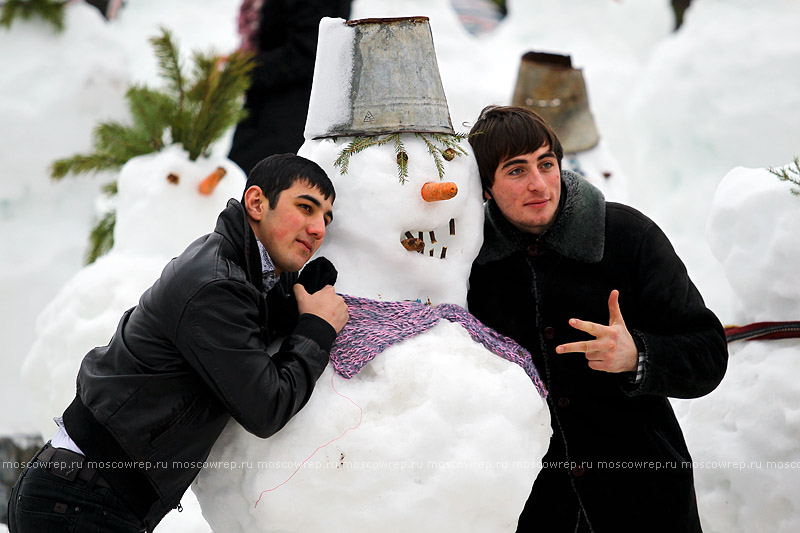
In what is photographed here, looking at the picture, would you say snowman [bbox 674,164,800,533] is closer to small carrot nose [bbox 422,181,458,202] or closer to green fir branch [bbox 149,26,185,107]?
small carrot nose [bbox 422,181,458,202]

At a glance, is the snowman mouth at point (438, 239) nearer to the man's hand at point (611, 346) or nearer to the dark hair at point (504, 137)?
the dark hair at point (504, 137)

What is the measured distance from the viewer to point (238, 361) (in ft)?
5.41

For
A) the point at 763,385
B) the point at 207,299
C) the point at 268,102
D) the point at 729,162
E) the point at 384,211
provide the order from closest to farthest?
the point at 207,299, the point at 384,211, the point at 763,385, the point at 268,102, the point at 729,162

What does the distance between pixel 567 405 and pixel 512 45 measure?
531 centimetres

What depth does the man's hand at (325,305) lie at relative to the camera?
72.1 inches

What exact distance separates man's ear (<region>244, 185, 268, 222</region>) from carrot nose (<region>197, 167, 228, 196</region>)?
1547 mm

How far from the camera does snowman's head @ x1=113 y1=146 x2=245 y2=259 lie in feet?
11.0

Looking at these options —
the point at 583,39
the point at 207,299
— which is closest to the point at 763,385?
the point at 207,299

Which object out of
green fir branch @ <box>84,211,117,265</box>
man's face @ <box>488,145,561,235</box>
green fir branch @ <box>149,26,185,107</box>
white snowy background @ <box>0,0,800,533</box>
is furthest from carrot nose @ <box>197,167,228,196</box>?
man's face @ <box>488,145,561,235</box>

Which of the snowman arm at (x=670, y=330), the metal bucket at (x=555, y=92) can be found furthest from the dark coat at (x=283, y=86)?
the snowman arm at (x=670, y=330)

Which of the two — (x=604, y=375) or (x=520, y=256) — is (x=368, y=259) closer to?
(x=520, y=256)

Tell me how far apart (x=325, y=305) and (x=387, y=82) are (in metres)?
0.54

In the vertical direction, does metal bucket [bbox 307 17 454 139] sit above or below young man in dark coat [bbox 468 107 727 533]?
above

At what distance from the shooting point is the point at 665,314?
6.77ft
